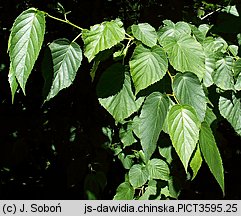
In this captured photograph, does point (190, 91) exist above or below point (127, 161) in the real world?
above

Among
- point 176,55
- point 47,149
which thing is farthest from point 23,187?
point 176,55

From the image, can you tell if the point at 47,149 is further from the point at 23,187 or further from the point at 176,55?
the point at 176,55

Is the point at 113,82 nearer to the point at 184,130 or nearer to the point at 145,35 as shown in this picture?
the point at 145,35

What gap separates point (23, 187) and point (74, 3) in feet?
4.00

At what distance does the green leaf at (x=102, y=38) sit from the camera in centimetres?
115

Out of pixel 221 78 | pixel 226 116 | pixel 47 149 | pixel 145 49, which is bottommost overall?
pixel 47 149

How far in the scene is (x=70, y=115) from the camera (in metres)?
2.12

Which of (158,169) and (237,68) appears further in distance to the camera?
(158,169)

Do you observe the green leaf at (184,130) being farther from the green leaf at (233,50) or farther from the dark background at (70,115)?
the dark background at (70,115)

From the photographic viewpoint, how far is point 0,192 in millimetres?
2688

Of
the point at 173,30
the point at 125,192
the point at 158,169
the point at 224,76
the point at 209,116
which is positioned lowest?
the point at 125,192

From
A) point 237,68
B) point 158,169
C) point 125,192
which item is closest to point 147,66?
point 237,68

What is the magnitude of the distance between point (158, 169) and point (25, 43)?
3.19 feet

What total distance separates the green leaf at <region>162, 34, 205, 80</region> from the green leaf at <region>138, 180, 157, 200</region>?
2.78ft
